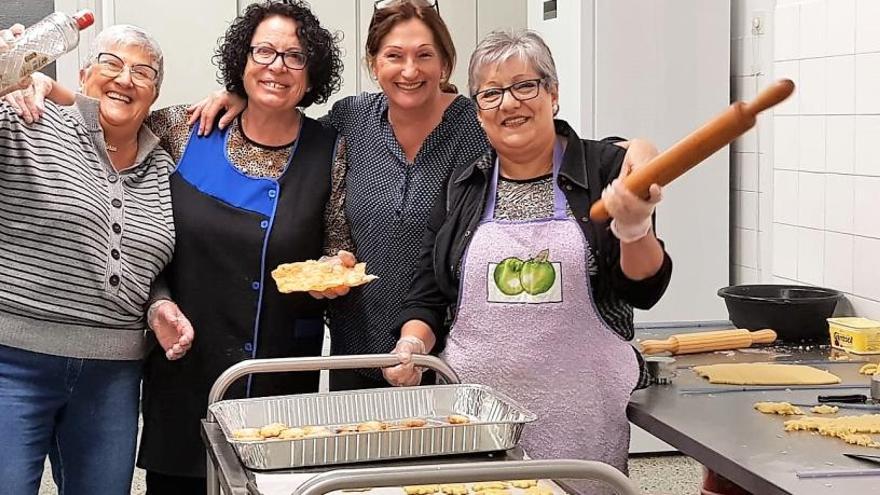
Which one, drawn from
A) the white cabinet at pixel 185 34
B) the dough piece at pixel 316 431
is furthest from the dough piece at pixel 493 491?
the white cabinet at pixel 185 34

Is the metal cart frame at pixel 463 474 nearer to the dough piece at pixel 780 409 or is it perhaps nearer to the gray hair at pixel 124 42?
the dough piece at pixel 780 409

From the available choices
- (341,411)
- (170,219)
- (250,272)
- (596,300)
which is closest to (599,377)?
(596,300)

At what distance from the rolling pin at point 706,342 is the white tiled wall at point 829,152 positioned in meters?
0.31

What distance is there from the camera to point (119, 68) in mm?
2197

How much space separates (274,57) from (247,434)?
874 millimetres

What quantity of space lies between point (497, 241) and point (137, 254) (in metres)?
0.72

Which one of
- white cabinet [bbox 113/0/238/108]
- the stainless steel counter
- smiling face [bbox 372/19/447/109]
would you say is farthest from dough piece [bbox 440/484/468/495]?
white cabinet [bbox 113/0/238/108]

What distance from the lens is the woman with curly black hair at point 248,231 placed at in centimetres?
227

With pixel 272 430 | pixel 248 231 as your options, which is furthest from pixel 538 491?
pixel 248 231

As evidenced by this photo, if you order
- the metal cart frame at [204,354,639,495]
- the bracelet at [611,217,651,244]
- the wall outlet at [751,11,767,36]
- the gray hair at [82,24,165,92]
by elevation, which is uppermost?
the wall outlet at [751,11,767,36]

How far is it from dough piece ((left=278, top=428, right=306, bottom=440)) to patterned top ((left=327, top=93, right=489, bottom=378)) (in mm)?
536

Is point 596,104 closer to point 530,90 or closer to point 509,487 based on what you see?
point 530,90

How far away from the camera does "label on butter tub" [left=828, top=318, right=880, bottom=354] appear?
2.33 metres

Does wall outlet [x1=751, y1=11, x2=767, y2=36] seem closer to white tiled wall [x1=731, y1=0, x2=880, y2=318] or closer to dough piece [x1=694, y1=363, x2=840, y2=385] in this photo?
white tiled wall [x1=731, y1=0, x2=880, y2=318]
